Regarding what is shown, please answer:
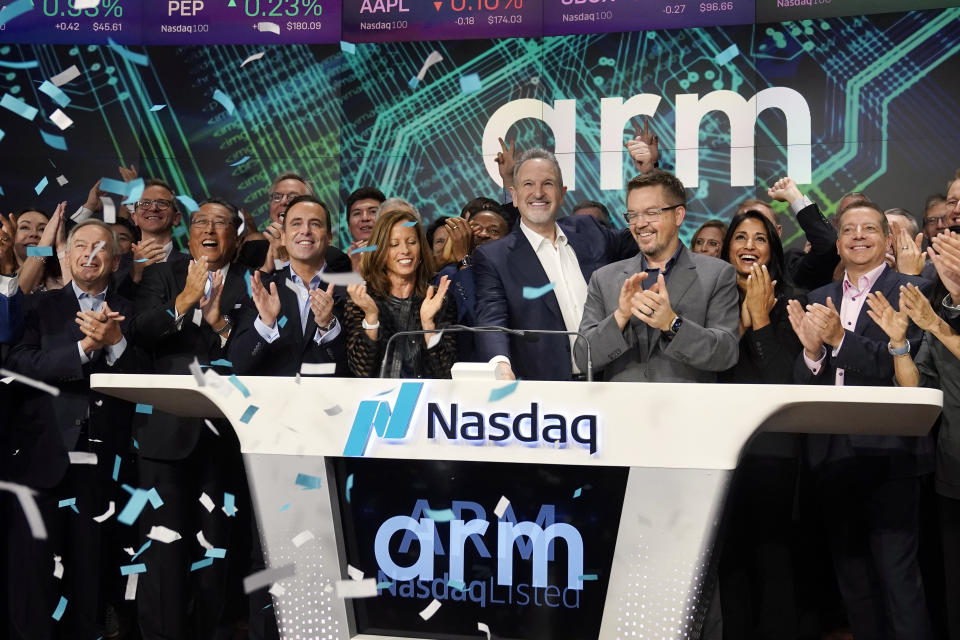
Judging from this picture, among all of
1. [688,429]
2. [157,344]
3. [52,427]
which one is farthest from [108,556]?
Result: [688,429]

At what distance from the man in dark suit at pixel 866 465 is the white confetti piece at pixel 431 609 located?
4.92ft

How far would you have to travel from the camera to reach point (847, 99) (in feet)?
17.8

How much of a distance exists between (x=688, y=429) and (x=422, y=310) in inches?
50.7

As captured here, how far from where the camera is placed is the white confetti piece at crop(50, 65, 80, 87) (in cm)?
573

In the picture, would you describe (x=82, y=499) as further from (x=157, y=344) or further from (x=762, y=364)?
(x=762, y=364)

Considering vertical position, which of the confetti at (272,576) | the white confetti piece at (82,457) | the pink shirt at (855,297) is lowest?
the confetti at (272,576)

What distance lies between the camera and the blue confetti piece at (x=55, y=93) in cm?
573

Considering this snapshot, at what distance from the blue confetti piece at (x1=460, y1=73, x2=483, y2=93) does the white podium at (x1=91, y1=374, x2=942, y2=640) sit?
12.8 ft

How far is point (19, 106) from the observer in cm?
589

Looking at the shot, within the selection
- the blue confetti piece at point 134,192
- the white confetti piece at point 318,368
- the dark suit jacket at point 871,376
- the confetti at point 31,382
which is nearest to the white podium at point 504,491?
the dark suit jacket at point 871,376

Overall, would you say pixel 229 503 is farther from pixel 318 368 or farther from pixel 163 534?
pixel 318 368

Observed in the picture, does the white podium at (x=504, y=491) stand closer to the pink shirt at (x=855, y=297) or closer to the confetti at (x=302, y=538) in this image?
the confetti at (x=302, y=538)

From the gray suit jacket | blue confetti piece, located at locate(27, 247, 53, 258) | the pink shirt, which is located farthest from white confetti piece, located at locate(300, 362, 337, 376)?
the pink shirt

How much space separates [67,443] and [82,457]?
7 centimetres
